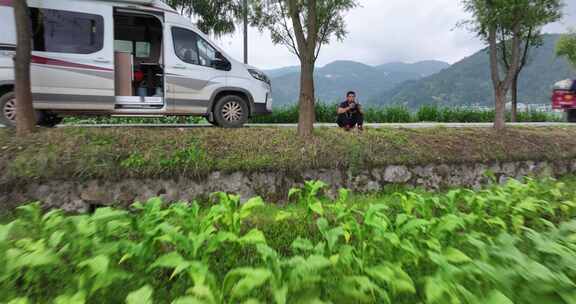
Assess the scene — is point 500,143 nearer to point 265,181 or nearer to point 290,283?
point 265,181

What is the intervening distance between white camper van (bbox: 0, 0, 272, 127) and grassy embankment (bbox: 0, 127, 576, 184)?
3.80 feet

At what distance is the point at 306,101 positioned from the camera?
704 centimetres

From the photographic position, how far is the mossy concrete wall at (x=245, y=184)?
5.16 m

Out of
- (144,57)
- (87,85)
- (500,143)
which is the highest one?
(144,57)

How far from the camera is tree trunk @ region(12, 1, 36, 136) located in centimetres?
552

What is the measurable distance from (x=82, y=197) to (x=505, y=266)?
229 inches

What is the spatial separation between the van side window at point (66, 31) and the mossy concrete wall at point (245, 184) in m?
3.19

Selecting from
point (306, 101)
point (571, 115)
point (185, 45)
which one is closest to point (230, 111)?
point (185, 45)

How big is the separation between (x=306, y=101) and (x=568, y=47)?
28531mm

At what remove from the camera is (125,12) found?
714 cm

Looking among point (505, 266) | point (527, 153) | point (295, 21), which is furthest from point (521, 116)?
point (505, 266)

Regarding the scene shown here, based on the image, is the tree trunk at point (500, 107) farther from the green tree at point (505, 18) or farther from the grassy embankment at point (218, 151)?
the grassy embankment at point (218, 151)

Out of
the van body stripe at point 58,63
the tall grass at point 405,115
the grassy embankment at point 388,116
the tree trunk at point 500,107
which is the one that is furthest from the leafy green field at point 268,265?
the tall grass at point 405,115

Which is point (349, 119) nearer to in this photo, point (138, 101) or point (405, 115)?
point (138, 101)
